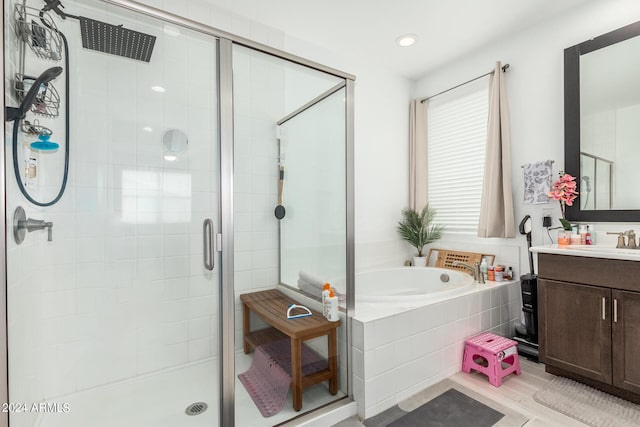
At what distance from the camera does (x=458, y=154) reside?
3.03 meters

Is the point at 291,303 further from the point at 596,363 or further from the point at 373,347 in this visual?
the point at 596,363

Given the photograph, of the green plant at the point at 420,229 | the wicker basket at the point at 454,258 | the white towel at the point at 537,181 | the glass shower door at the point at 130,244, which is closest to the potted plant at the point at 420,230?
the green plant at the point at 420,229

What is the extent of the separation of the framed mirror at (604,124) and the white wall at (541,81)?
8 cm

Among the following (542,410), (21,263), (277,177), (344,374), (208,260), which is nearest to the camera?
(21,263)

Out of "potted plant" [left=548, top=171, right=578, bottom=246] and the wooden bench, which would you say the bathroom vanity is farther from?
the wooden bench

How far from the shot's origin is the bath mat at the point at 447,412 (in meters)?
1.60

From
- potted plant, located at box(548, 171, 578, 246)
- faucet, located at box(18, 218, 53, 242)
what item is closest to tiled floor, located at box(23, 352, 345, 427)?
faucet, located at box(18, 218, 53, 242)

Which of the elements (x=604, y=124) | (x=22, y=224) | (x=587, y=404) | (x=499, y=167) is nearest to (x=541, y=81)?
(x=604, y=124)

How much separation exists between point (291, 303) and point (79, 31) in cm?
181

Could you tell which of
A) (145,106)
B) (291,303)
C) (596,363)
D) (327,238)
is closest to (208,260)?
(291,303)

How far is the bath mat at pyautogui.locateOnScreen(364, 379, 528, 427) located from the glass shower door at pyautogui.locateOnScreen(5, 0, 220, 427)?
93 centimetres

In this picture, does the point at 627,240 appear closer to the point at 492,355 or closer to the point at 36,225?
the point at 492,355

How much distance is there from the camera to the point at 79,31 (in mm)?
1556

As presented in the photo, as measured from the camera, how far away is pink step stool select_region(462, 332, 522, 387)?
6.29 feet
